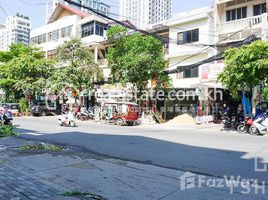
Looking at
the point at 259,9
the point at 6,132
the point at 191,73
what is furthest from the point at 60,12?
the point at 6,132

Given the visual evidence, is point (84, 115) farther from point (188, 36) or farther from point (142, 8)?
point (142, 8)

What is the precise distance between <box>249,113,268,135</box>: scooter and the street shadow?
6.77 metres

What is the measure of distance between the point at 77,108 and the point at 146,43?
32.9 feet

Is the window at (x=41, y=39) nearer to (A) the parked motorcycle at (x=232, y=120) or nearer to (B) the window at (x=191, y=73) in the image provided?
(B) the window at (x=191, y=73)

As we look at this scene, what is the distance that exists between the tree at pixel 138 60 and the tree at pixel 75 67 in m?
4.45

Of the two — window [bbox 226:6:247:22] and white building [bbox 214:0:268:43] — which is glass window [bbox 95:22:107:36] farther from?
window [bbox 226:6:247:22]

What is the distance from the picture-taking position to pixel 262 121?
17203 mm

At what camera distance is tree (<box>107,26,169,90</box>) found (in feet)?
81.5

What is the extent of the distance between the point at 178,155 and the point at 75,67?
Result: 22.6 metres

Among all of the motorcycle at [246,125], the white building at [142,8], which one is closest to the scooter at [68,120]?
the white building at [142,8]

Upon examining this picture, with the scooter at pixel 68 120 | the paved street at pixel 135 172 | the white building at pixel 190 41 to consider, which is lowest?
the paved street at pixel 135 172

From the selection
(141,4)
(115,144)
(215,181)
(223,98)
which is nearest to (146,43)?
(141,4)

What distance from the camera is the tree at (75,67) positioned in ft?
100

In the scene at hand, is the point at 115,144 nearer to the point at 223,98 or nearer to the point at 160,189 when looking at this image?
the point at 160,189
